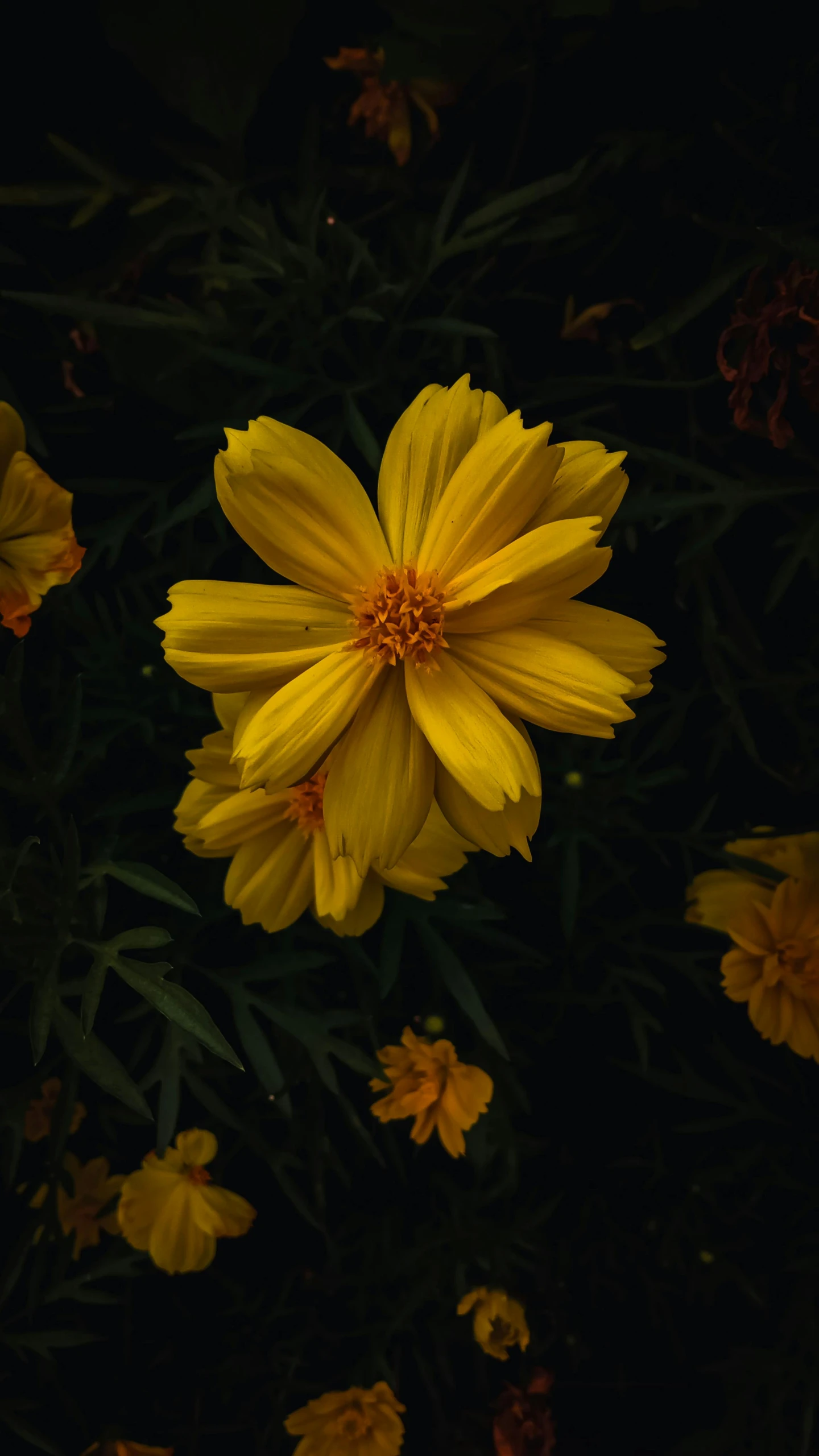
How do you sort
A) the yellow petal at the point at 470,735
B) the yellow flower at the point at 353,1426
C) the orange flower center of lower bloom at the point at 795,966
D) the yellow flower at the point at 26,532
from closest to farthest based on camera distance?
the yellow petal at the point at 470,735 < the yellow flower at the point at 26,532 < the orange flower center of lower bloom at the point at 795,966 < the yellow flower at the point at 353,1426

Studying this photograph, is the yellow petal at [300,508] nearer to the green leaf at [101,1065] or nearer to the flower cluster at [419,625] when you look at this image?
the flower cluster at [419,625]

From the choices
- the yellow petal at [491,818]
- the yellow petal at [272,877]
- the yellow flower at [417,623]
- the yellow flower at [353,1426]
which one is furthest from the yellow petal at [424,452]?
the yellow flower at [353,1426]

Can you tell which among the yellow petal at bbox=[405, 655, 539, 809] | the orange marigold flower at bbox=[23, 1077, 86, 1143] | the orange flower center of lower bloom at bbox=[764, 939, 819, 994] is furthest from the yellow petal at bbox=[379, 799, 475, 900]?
the orange marigold flower at bbox=[23, 1077, 86, 1143]

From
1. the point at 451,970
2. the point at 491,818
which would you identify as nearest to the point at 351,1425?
the point at 451,970

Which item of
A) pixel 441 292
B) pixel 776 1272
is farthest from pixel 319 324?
pixel 776 1272

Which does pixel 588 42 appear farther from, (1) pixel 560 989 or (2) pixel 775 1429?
(2) pixel 775 1429

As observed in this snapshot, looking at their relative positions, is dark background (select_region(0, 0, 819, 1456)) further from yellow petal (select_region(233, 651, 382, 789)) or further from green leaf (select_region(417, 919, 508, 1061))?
yellow petal (select_region(233, 651, 382, 789))
